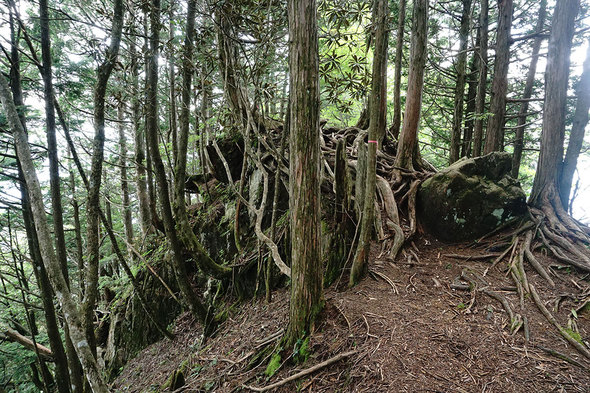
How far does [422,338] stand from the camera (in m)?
3.19

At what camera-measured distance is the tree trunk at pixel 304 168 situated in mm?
3154

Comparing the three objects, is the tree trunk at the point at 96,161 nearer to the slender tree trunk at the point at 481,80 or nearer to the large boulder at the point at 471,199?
the large boulder at the point at 471,199

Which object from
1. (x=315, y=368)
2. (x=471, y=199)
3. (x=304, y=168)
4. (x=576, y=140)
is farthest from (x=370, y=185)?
(x=576, y=140)

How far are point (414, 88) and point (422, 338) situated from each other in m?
5.13

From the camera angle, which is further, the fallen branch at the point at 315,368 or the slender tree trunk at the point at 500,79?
the slender tree trunk at the point at 500,79

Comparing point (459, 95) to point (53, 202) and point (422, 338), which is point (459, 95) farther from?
point (53, 202)

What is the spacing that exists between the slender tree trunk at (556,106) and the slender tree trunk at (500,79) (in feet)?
6.98

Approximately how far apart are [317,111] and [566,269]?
418cm

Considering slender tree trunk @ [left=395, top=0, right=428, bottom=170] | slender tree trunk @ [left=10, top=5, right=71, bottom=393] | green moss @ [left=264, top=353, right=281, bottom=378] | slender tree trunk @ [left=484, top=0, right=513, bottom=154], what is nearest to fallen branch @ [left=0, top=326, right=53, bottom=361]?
slender tree trunk @ [left=10, top=5, right=71, bottom=393]

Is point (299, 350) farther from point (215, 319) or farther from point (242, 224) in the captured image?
point (242, 224)

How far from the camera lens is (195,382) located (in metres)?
4.51

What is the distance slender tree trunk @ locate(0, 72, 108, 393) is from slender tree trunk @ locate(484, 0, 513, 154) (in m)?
9.25

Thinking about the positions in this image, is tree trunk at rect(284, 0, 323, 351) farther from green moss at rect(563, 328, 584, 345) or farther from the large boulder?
the large boulder

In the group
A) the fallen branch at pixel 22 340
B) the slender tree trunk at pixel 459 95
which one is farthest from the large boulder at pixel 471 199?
the fallen branch at pixel 22 340
